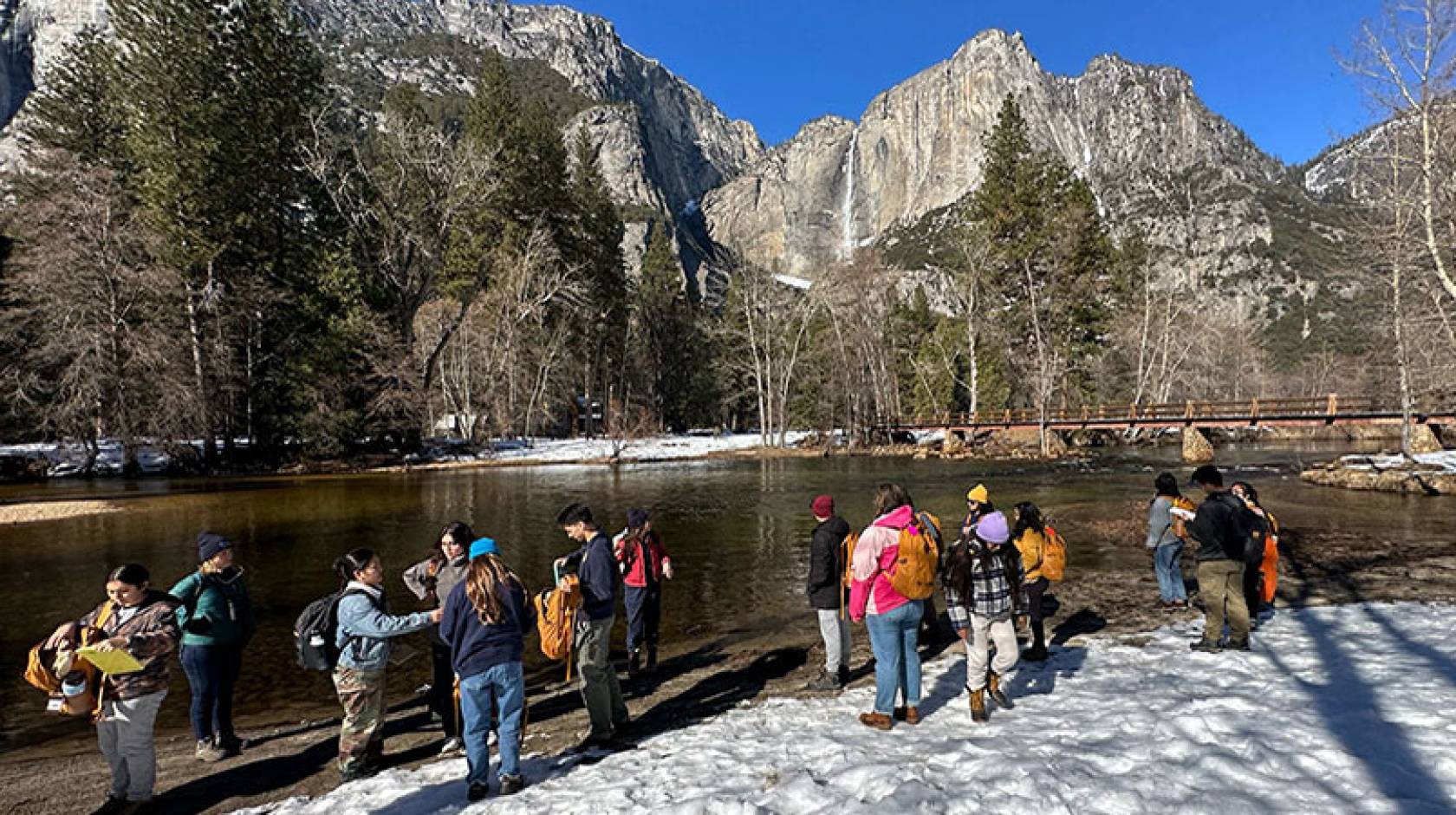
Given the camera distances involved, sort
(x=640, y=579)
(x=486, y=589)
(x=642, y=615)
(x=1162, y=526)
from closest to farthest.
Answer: (x=486, y=589), (x=640, y=579), (x=642, y=615), (x=1162, y=526)

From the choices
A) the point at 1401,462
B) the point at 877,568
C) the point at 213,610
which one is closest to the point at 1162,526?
the point at 877,568

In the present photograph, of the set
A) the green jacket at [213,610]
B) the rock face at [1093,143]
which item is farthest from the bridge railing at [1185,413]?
the rock face at [1093,143]

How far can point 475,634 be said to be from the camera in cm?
433

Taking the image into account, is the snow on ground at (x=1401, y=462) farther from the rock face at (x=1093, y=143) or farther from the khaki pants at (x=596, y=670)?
the rock face at (x=1093, y=143)

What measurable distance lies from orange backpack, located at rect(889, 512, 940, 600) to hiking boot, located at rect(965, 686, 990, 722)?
0.84 meters

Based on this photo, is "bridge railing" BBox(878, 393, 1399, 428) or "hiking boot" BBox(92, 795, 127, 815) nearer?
"hiking boot" BBox(92, 795, 127, 815)

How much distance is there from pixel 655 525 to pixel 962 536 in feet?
40.0

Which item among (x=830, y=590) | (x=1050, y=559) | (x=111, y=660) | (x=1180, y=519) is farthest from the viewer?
(x=1180, y=519)

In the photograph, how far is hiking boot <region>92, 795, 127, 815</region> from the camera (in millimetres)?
4473

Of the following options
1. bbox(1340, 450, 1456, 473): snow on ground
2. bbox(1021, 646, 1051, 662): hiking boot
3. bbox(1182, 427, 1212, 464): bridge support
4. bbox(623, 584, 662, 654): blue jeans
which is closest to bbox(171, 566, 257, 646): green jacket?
bbox(623, 584, 662, 654): blue jeans

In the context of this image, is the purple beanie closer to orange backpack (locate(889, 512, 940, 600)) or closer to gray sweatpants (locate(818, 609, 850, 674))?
orange backpack (locate(889, 512, 940, 600))

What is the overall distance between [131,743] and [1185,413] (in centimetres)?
4326

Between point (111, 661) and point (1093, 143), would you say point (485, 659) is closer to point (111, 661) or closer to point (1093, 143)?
point (111, 661)

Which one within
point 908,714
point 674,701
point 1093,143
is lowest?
point 674,701
